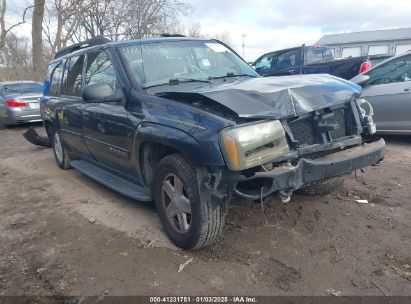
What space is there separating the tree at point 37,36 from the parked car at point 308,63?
14492mm

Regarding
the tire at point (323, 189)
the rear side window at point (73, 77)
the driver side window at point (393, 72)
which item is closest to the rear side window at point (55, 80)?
the rear side window at point (73, 77)

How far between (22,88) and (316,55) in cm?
933

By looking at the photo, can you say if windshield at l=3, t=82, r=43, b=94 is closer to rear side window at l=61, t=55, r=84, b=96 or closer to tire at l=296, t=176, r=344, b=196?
rear side window at l=61, t=55, r=84, b=96

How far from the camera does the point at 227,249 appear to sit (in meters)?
3.34

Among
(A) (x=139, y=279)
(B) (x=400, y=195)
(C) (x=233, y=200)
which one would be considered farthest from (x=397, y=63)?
(A) (x=139, y=279)

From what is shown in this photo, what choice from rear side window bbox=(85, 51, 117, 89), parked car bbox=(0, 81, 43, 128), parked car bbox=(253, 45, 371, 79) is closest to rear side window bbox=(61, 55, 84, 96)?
rear side window bbox=(85, 51, 117, 89)

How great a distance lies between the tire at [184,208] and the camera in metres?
3.04

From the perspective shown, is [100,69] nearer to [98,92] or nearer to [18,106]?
[98,92]

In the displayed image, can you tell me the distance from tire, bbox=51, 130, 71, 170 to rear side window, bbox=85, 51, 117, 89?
1.85 m

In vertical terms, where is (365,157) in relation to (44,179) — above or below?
above

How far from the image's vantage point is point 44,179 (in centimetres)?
606

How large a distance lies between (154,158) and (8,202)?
2.64m

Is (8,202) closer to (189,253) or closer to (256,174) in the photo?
(189,253)

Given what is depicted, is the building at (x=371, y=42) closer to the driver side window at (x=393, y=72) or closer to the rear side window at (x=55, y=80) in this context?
the driver side window at (x=393, y=72)
